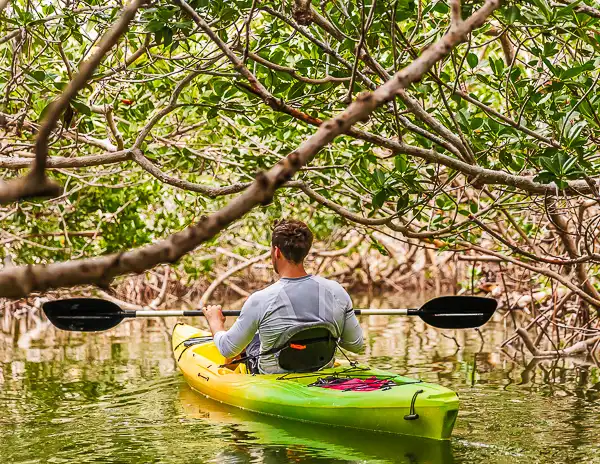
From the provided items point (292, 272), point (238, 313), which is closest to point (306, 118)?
point (292, 272)

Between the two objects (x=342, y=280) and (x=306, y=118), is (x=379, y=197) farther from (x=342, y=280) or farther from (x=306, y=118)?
(x=342, y=280)

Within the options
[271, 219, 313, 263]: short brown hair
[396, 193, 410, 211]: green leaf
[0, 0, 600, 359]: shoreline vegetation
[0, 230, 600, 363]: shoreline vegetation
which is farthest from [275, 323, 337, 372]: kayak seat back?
[0, 230, 600, 363]: shoreline vegetation

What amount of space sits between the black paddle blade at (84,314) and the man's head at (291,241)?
1815 millimetres

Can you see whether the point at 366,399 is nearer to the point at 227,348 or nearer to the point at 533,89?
the point at 227,348

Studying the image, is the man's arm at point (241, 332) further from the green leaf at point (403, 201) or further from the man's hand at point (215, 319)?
the green leaf at point (403, 201)

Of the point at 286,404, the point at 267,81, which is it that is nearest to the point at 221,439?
the point at 286,404

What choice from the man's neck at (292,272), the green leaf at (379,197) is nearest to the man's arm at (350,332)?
the man's neck at (292,272)

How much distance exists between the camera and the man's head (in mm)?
5066

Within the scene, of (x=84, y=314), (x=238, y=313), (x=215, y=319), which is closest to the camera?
(x=215, y=319)

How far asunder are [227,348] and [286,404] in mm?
531

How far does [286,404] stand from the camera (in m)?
5.11

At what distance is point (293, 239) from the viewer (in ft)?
16.6

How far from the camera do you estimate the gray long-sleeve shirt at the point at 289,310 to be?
511cm

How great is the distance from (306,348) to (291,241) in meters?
0.65
